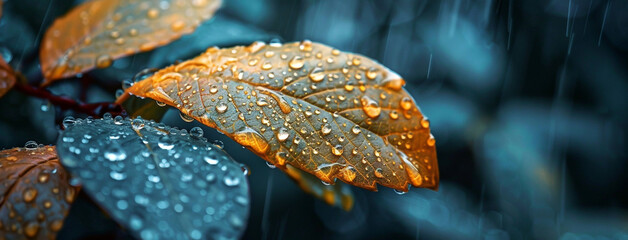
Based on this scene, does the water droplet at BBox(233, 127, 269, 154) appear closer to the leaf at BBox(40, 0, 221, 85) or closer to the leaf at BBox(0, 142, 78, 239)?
the leaf at BBox(0, 142, 78, 239)

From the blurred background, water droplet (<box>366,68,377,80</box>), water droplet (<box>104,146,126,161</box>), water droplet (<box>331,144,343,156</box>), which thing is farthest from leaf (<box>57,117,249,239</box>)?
the blurred background

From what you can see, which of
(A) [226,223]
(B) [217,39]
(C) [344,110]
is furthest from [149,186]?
(B) [217,39]

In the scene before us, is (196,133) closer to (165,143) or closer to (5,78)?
(165,143)

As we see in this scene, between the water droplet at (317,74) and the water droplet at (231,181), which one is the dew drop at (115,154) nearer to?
the water droplet at (231,181)

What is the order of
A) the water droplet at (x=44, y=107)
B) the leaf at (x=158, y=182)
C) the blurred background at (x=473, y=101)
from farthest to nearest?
the blurred background at (x=473, y=101), the water droplet at (x=44, y=107), the leaf at (x=158, y=182)

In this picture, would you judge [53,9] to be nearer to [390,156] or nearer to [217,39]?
[217,39]

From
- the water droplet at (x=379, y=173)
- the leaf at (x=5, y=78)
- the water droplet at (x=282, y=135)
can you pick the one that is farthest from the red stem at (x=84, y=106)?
the water droplet at (x=379, y=173)
